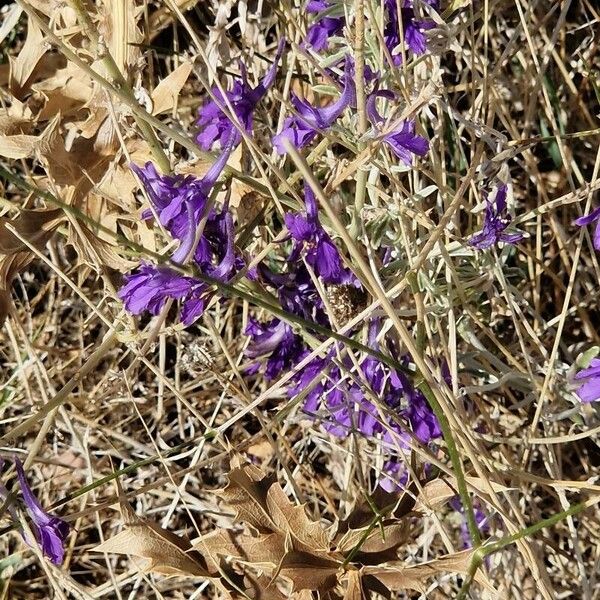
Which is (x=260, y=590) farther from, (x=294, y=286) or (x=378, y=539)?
(x=294, y=286)

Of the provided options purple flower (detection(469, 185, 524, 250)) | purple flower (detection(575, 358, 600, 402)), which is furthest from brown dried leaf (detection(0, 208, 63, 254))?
purple flower (detection(575, 358, 600, 402))

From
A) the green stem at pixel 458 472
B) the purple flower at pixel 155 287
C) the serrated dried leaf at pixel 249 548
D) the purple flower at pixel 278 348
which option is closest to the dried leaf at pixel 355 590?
the serrated dried leaf at pixel 249 548

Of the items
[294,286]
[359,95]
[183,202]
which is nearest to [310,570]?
[294,286]

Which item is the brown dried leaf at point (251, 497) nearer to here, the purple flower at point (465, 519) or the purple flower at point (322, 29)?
the purple flower at point (465, 519)

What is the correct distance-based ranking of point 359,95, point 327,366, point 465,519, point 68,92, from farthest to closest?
point 465,519 → point 68,92 → point 327,366 → point 359,95

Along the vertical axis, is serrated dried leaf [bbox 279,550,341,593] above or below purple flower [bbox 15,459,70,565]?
below

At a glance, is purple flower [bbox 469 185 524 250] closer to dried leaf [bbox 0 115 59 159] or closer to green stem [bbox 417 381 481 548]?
green stem [bbox 417 381 481 548]
